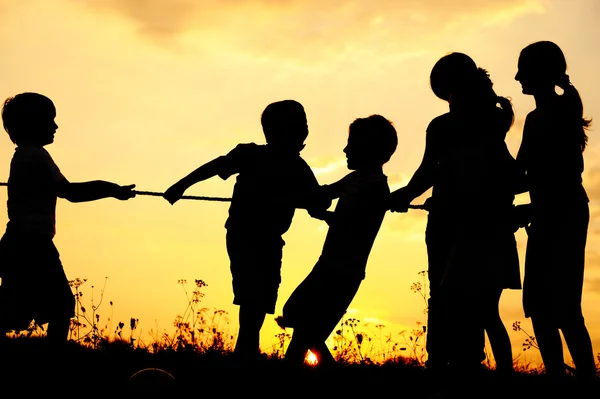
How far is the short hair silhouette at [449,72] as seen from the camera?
270 inches

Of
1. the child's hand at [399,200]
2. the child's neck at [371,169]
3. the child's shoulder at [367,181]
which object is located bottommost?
the child's hand at [399,200]

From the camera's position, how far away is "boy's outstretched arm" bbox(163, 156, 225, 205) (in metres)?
6.97

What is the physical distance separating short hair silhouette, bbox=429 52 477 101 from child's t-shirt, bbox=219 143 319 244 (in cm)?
126

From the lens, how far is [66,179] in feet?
22.9

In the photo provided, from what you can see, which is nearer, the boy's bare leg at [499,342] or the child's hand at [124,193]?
the boy's bare leg at [499,342]

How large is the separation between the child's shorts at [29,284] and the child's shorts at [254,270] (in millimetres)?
1333

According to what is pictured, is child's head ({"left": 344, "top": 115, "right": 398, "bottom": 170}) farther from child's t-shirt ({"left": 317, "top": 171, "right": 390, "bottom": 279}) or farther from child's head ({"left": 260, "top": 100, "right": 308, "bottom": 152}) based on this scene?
child's head ({"left": 260, "top": 100, "right": 308, "bottom": 152})

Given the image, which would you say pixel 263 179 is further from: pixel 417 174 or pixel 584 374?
pixel 584 374

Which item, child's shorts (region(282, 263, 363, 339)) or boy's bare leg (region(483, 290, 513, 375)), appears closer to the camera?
child's shorts (region(282, 263, 363, 339))

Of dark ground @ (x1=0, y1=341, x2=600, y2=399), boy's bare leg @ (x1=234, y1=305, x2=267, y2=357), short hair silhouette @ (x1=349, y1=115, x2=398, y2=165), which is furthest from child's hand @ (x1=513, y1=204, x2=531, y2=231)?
boy's bare leg @ (x1=234, y1=305, x2=267, y2=357)

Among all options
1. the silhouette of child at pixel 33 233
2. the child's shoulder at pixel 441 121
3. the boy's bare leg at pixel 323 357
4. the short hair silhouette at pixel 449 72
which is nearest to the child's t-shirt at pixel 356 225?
the child's shoulder at pixel 441 121

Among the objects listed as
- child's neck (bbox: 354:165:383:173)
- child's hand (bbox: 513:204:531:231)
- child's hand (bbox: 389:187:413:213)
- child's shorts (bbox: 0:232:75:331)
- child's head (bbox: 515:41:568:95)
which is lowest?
child's shorts (bbox: 0:232:75:331)

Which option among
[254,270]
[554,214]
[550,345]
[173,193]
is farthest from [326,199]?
[550,345]

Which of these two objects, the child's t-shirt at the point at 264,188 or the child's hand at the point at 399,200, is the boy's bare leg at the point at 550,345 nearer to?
the child's hand at the point at 399,200
